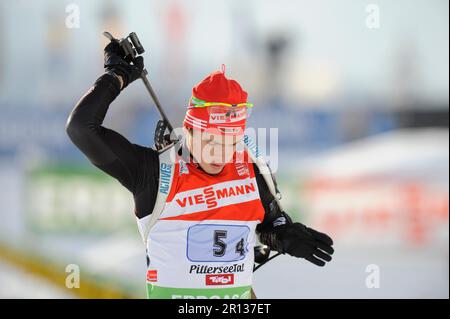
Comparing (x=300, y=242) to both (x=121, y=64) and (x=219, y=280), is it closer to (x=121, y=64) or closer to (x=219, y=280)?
(x=219, y=280)

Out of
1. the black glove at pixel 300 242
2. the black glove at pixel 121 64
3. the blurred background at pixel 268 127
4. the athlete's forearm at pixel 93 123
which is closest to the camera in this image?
the athlete's forearm at pixel 93 123

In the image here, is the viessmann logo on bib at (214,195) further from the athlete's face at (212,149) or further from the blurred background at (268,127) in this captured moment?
the blurred background at (268,127)

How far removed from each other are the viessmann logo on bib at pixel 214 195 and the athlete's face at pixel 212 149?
0.08 metres

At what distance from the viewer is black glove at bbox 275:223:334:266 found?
10.4 feet

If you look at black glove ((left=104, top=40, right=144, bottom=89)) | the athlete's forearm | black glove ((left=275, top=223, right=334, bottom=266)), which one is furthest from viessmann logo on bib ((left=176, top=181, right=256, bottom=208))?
black glove ((left=104, top=40, right=144, bottom=89))

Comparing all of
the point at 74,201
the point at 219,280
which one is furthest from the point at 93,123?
the point at 74,201

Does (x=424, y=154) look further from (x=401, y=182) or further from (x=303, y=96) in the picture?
(x=303, y=96)

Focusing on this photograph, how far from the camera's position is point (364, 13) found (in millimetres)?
6590

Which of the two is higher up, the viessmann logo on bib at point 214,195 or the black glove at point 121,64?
the black glove at point 121,64

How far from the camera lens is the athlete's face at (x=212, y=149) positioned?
3.04 metres

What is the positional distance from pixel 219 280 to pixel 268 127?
3470 mm

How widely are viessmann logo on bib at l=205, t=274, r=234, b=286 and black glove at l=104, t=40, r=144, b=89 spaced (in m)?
0.83

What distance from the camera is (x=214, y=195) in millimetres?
3076

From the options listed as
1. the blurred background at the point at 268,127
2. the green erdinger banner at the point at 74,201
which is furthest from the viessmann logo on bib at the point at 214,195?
the green erdinger banner at the point at 74,201
